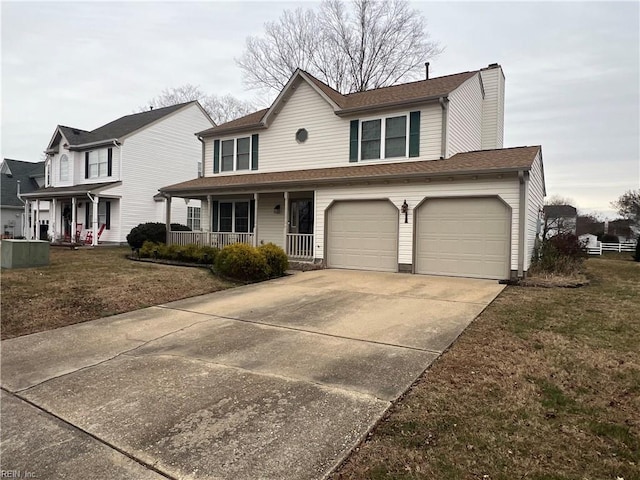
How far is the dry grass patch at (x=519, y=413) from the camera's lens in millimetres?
2604

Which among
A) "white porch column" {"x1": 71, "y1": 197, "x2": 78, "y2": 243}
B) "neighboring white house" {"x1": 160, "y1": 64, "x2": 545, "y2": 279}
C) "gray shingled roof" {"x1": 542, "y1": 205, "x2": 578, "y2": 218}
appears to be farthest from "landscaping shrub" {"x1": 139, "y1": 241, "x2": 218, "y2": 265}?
"gray shingled roof" {"x1": 542, "y1": 205, "x2": 578, "y2": 218}

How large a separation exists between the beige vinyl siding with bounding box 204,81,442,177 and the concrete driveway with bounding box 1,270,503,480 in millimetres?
7955

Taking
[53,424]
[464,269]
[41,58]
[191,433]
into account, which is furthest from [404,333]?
[41,58]

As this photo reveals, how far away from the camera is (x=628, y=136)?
67.6ft

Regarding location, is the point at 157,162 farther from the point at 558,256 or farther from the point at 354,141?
the point at 558,256

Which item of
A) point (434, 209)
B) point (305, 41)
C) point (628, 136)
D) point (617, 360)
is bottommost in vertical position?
point (617, 360)

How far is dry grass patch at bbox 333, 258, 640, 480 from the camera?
2604 millimetres

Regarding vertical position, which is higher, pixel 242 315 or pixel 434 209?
pixel 434 209

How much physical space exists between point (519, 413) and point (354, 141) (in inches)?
467

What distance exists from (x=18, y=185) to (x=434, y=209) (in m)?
33.6

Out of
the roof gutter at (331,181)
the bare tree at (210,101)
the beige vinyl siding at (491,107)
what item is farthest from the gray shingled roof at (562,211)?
the roof gutter at (331,181)

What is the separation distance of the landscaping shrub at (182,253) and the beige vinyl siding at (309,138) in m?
4.53

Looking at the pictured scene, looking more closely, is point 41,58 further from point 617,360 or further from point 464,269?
point 617,360

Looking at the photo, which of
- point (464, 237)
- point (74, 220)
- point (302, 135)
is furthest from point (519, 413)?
point (74, 220)
